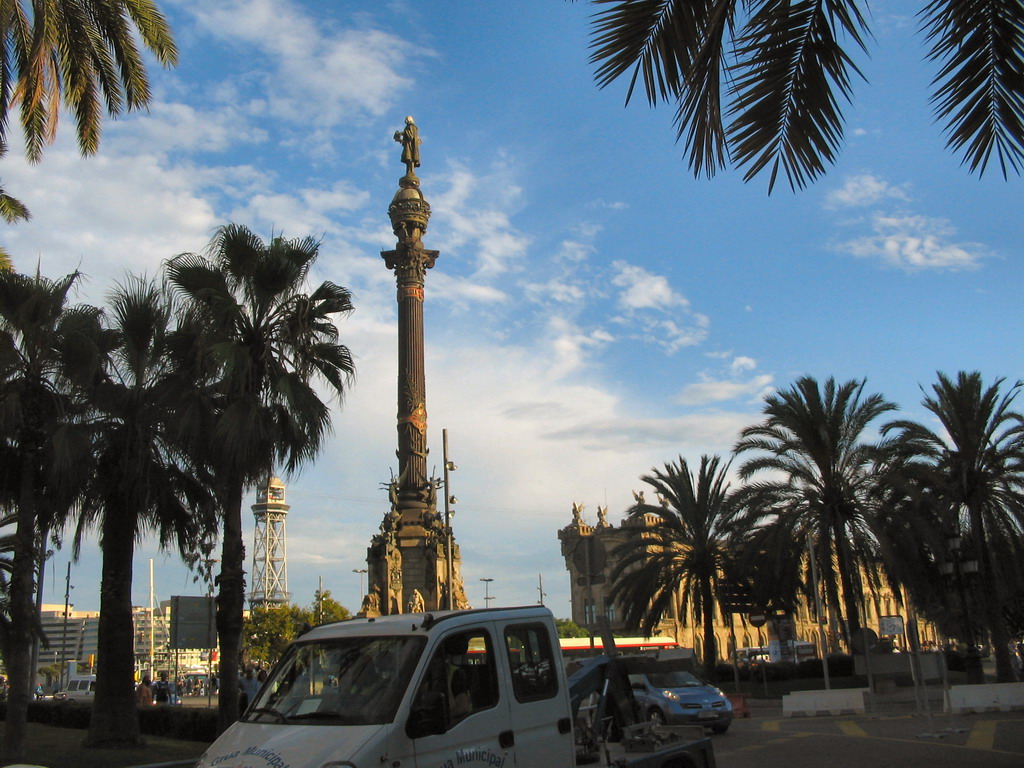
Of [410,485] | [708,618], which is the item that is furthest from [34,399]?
[410,485]

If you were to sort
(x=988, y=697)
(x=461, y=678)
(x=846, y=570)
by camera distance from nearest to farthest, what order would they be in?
(x=461, y=678)
(x=988, y=697)
(x=846, y=570)

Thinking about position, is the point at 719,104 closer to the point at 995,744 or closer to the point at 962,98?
the point at 962,98

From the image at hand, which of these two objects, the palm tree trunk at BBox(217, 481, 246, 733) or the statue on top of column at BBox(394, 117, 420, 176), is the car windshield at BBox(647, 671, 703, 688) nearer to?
the palm tree trunk at BBox(217, 481, 246, 733)

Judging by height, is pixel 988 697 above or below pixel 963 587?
below

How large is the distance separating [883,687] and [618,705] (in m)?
25.8

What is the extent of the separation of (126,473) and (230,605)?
3.41 meters

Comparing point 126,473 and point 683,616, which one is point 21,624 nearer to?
point 126,473

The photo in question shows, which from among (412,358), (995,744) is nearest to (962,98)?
(995,744)

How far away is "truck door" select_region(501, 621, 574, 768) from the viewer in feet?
22.0

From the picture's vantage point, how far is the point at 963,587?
24.7 m

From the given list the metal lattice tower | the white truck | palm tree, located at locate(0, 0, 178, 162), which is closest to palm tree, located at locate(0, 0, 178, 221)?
palm tree, located at locate(0, 0, 178, 162)

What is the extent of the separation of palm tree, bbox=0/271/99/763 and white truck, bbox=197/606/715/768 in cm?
962

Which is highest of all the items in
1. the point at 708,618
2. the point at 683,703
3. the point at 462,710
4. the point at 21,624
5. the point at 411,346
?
the point at 411,346

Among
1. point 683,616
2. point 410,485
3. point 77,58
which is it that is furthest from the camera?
point 410,485
